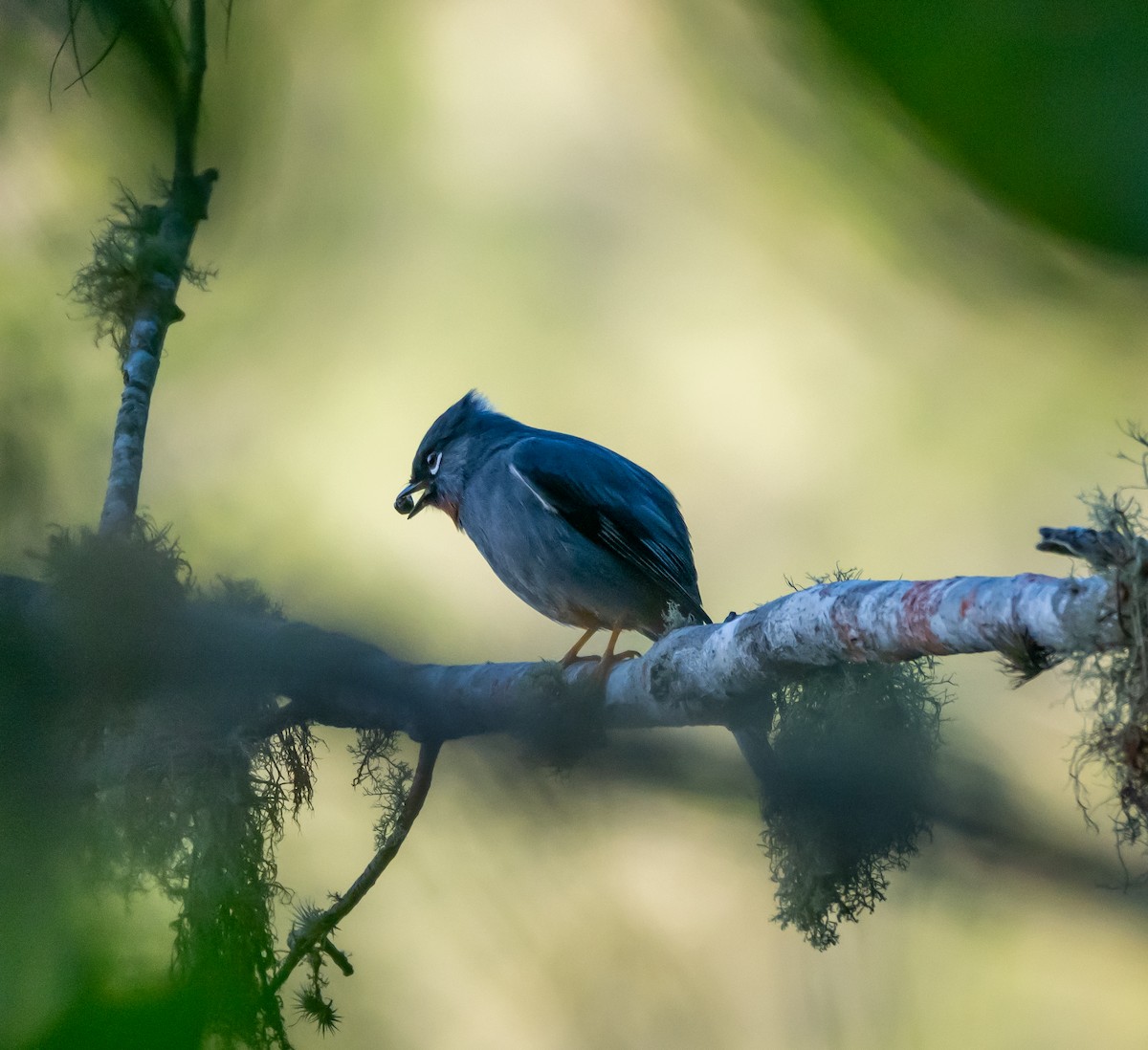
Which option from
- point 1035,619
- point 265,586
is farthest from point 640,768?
point 265,586

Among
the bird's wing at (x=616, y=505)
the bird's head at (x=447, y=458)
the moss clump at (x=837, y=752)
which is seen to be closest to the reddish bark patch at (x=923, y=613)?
the moss clump at (x=837, y=752)

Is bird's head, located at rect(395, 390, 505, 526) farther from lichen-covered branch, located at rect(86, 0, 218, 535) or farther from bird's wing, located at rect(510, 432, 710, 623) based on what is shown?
lichen-covered branch, located at rect(86, 0, 218, 535)

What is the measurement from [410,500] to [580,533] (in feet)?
3.38

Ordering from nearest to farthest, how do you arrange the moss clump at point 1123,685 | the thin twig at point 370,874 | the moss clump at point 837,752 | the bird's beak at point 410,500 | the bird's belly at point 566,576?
the moss clump at point 1123,685, the moss clump at point 837,752, the thin twig at point 370,874, the bird's belly at point 566,576, the bird's beak at point 410,500

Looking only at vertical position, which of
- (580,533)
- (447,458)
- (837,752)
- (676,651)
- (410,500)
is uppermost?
(447,458)

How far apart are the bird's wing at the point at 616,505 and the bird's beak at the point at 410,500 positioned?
0.56 metres

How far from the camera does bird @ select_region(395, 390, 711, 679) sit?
3.73 m

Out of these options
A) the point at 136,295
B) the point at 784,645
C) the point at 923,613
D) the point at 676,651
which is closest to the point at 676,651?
the point at 676,651

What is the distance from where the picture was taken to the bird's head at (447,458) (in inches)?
175

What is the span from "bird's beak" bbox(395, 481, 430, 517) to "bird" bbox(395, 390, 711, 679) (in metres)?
0.23

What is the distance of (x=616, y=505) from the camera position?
12.6 feet

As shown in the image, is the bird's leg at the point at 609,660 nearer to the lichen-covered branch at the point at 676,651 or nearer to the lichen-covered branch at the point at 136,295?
the lichen-covered branch at the point at 676,651

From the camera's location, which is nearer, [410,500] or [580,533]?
[580,533]

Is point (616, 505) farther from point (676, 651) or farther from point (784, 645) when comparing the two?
point (784, 645)
